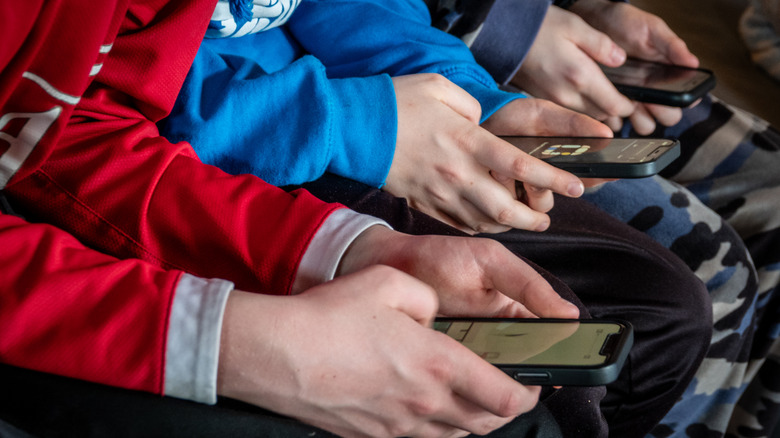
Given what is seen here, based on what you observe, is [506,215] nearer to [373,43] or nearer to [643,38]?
[373,43]

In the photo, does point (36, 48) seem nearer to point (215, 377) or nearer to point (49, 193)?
point (49, 193)

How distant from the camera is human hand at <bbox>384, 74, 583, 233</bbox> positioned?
0.54m

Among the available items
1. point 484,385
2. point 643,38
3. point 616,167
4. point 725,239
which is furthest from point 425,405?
point 643,38

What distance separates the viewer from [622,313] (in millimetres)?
619

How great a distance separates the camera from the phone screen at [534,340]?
1.23ft

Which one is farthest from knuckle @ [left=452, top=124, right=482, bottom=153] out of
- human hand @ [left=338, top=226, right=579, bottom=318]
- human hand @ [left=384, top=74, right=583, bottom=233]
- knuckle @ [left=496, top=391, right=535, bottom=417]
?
knuckle @ [left=496, top=391, right=535, bottom=417]

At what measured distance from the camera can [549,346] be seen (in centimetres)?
39

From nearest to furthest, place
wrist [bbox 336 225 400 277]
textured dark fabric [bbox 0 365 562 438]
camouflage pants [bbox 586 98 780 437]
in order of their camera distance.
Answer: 1. textured dark fabric [bbox 0 365 562 438]
2. wrist [bbox 336 225 400 277]
3. camouflage pants [bbox 586 98 780 437]

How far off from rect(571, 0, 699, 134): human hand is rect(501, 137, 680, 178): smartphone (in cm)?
24

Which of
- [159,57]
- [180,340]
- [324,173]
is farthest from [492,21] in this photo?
[180,340]

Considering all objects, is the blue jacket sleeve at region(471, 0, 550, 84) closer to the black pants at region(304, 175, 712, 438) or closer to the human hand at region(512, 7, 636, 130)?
the human hand at region(512, 7, 636, 130)

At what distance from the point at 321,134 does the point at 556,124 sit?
9.3 inches

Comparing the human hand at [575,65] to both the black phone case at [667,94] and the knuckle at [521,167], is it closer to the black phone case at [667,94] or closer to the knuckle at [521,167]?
the black phone case at [667,94]

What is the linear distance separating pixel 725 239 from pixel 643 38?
10.4 inches
